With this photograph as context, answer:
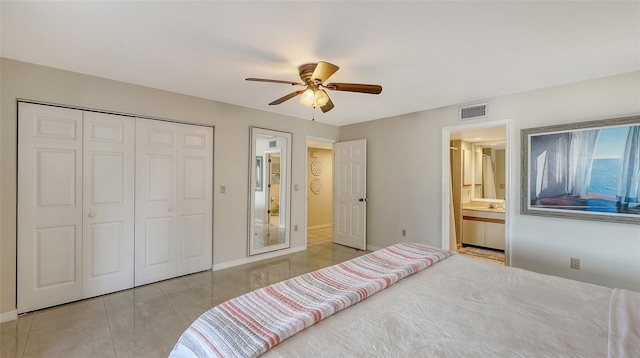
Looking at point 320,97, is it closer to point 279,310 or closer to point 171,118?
point 279,310

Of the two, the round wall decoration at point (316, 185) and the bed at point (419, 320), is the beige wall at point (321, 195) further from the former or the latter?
the bed at point (419, 320)

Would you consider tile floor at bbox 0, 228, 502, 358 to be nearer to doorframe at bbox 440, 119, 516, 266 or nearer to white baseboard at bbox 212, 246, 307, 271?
white baseboard at bbox 212, 246, 307, 271

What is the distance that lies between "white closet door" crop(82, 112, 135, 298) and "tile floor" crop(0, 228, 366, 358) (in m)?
0.22

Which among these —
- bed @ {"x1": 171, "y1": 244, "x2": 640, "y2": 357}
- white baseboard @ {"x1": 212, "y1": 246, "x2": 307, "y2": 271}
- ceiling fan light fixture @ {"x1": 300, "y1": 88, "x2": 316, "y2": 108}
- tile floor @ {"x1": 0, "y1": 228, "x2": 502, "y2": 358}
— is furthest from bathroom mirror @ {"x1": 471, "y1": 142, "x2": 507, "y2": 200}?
ceiling fan light fixture @ {"x1": 300, "y1": 88, "x2": 316, "y2": 108}

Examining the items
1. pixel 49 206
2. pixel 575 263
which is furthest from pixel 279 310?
Answer: pixel 575 263

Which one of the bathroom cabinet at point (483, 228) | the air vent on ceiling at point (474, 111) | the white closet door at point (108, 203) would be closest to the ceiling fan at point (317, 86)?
the white closet door at point (108, 203)

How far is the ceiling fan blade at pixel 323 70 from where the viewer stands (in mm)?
2078

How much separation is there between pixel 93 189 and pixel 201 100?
5.30 ft

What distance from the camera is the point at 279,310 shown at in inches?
52.7

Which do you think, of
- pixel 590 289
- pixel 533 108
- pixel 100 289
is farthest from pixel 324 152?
pixel 590 289

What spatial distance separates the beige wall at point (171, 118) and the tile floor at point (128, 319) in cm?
41

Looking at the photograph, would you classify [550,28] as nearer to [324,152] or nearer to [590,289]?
[590,289]

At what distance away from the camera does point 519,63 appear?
251cm

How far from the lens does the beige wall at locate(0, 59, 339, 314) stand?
245cm
